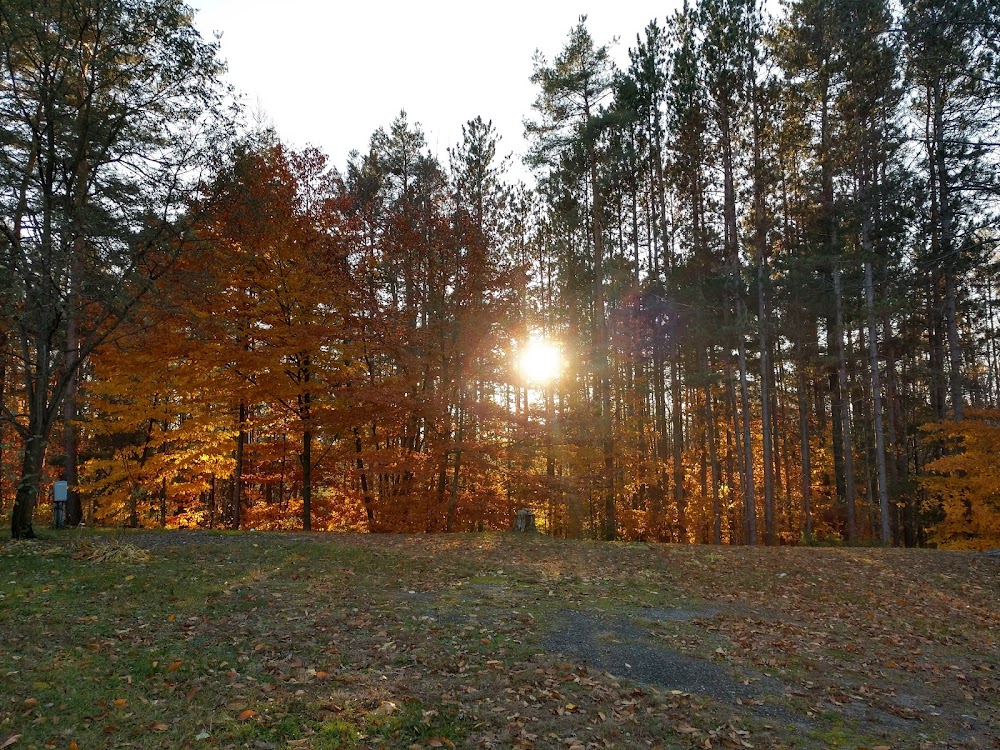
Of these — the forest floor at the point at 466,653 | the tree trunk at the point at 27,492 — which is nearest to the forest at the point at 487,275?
the tree trunk at the point at 27,492

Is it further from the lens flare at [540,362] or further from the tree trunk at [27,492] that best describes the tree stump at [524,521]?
the tree trunk at [27,492]

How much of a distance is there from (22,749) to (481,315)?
12.6 meters

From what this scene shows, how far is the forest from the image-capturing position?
32.6 ft

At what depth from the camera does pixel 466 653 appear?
5879mm

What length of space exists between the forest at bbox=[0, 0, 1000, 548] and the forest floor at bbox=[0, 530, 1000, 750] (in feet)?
15.3

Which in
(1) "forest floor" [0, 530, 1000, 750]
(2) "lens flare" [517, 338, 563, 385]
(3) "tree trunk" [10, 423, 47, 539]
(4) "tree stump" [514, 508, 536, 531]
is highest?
(2) "lens flare" [517, 338, 563, 385]

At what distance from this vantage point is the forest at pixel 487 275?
9.92 m

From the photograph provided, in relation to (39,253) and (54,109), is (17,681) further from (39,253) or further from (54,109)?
(54,109)

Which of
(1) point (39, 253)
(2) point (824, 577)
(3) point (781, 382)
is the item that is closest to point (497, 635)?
(2) point (824, 577)

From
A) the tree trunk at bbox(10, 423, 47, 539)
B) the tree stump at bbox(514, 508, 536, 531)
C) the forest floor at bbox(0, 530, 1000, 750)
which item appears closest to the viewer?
the forest floor at bbox(0, 530, 1000, 750)

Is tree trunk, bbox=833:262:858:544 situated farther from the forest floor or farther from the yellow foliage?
the forest floor

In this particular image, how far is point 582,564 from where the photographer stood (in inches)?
428

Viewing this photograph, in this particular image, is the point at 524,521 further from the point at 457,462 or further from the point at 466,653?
the point at 466,653

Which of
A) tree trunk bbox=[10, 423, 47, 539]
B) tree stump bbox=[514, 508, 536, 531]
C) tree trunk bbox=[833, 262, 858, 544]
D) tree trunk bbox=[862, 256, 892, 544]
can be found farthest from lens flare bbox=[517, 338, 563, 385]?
tree trunk bbox=[10, 423, 47, 539]
